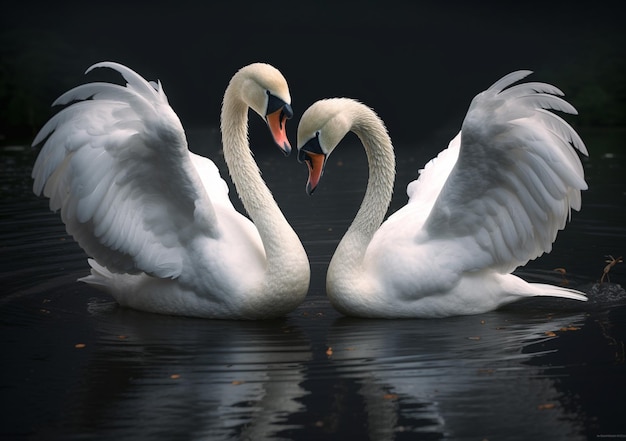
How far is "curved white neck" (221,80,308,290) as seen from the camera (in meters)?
7.55

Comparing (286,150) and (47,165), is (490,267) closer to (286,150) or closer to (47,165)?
(286,150)

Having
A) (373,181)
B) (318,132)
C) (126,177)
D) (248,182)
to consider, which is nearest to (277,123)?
(318,132)

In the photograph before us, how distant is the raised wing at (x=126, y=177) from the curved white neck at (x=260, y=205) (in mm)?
441

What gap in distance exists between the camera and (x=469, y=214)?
24.7 ft

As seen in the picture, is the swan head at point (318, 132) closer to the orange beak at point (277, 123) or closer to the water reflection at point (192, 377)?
the orange beak at point (277, 123)

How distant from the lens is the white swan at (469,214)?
23.7 feet

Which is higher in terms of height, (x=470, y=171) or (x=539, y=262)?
(x=470, y=171)

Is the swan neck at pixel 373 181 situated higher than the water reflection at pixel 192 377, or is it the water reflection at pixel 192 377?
the swan neck at pixel 373 181

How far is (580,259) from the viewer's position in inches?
371

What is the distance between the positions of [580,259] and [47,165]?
4.74 metres

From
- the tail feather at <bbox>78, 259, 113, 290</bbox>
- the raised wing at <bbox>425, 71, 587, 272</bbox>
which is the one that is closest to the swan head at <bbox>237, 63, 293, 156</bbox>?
the raised wing at <bbox>425, 71, 587, 272</bbox>

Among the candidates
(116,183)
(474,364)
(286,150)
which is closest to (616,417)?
(474,364)

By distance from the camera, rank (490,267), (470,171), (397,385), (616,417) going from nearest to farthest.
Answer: (616,417)
(397,385)
(470,171)
(490,267)

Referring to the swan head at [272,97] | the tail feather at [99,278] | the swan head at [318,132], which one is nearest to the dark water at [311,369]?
the tail feather at [99,278]
